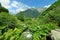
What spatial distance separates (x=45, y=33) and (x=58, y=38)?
7.26 feet

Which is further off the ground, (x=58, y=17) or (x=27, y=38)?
(x=58, y=17)

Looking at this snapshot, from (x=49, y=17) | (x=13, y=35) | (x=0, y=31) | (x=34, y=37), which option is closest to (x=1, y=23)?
(x=49, y=17)

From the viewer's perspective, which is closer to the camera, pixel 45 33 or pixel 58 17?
pixel 45 33

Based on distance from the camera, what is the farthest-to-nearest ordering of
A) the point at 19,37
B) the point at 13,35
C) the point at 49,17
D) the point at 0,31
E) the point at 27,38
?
the point at 49,17
the point at 0,31
the point at 13,35
the point at 19,37
the point at 27,38

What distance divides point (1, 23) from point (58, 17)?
24.5ft

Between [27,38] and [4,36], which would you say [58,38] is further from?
[4,36]

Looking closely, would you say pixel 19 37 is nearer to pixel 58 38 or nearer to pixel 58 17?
pixel 58 38

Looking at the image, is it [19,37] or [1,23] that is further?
[1,23]

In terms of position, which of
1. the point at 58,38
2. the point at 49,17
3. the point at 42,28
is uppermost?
the point at 49,17

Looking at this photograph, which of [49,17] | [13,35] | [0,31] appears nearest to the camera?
[13,35]

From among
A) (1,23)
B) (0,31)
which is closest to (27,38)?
(0,31)

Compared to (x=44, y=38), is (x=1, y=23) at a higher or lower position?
higher

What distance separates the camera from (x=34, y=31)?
12969mm

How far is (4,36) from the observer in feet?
46.3
